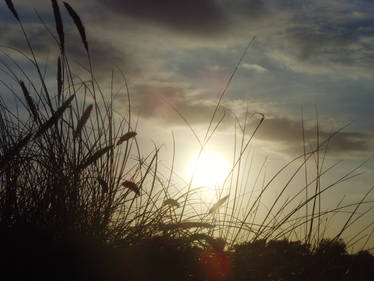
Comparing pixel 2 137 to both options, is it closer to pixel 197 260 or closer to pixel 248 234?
pixel 197 260

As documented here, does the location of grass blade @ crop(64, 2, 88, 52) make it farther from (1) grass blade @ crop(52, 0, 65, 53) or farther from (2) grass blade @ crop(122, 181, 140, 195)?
(2) grass blade @ crop(122, 181, 140, 195)

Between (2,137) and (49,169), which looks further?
(2,137)

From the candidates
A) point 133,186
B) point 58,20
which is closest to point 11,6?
point 58,20

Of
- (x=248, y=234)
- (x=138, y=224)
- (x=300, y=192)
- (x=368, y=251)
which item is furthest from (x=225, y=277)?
(x=368, y=251)

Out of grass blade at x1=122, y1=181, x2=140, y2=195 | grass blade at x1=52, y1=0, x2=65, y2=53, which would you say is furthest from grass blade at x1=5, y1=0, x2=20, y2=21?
grass blade at x1=122, y1=181, x2=140, y2=195

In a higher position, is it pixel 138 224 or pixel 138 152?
pixel 138 152

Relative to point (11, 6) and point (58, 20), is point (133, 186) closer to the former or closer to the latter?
point (58, 20)

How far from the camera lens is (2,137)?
307cm

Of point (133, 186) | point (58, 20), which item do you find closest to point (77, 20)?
point (58, 20)

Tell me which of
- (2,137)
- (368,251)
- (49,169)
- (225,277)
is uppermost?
(2,137)

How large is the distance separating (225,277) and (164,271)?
0.29 meters

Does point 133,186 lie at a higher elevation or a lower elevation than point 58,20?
lower

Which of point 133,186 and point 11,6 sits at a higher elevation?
point 11,6

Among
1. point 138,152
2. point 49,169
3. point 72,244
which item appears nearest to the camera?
point 72,244
